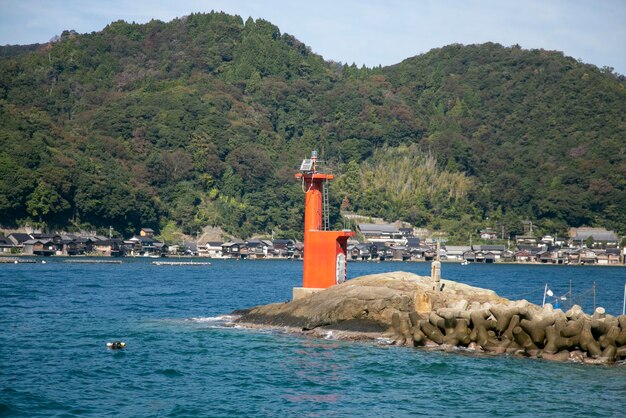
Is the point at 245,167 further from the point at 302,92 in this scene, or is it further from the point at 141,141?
the point at 302,92

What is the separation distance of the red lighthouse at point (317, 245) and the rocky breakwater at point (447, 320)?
1108 millimetres

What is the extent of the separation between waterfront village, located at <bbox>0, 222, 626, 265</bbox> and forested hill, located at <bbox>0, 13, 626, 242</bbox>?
311cm

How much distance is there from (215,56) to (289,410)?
579ft

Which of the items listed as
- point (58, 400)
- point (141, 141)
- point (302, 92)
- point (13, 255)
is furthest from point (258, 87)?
point (58, 400)

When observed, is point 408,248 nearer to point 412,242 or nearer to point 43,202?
point 412,242

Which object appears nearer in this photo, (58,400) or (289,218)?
(58,400)

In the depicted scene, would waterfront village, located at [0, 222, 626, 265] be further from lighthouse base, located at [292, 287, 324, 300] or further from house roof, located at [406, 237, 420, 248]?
lighthouse base, located at [292, 287, 324, 300]

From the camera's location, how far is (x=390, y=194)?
464 ft

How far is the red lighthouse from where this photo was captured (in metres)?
32.8

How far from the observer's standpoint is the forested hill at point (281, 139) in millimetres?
119625

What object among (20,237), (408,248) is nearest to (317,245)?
(20,237)

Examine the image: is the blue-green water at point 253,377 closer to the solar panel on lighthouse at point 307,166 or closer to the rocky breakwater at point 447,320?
the rocky breakwater at point 447,320

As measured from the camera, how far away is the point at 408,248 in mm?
125312

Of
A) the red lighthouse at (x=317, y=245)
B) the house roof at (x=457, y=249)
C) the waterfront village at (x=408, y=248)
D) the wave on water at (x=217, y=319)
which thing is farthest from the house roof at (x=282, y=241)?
the red lighthouse at (x=317, y=245)
